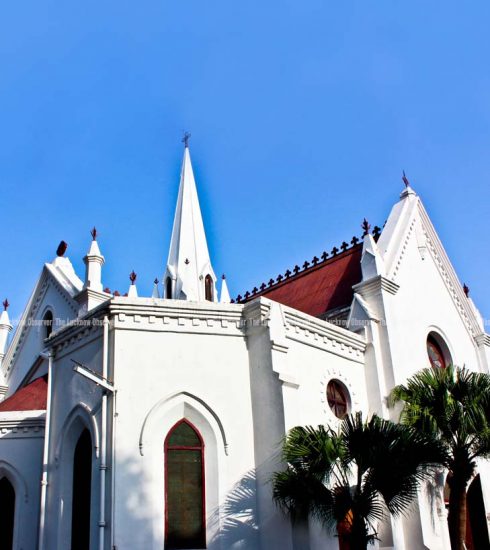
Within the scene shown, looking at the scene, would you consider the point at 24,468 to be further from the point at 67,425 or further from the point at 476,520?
the point at 476,520

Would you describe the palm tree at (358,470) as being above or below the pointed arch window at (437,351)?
below

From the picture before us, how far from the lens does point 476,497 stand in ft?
75.8

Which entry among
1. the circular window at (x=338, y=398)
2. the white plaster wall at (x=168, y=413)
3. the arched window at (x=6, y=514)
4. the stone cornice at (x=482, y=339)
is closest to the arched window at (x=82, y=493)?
the white plaster wall at (x=168, y=413)

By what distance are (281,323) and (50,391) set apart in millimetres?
6253

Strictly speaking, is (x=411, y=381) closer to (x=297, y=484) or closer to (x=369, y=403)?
(x=369, y=403)

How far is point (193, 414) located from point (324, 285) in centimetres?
962

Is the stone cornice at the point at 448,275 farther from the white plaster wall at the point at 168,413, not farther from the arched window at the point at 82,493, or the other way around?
the arched window at the point at 82,493

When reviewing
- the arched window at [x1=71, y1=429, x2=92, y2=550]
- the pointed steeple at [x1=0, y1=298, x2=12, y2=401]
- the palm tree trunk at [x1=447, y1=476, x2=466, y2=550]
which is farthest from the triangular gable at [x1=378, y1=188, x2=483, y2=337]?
the pointed steeple at [x1=0, y1=298, x2=12, y2=401]

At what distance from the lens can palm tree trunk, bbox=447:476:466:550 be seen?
1638cm

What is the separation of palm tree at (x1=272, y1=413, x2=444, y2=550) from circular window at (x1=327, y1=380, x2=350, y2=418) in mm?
3649

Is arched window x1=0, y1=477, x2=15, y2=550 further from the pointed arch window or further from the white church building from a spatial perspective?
the pointed arch window

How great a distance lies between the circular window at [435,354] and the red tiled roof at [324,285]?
134 inches

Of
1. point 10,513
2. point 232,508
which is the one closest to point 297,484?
point 232,508

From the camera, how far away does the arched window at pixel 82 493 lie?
1638 centimetres
